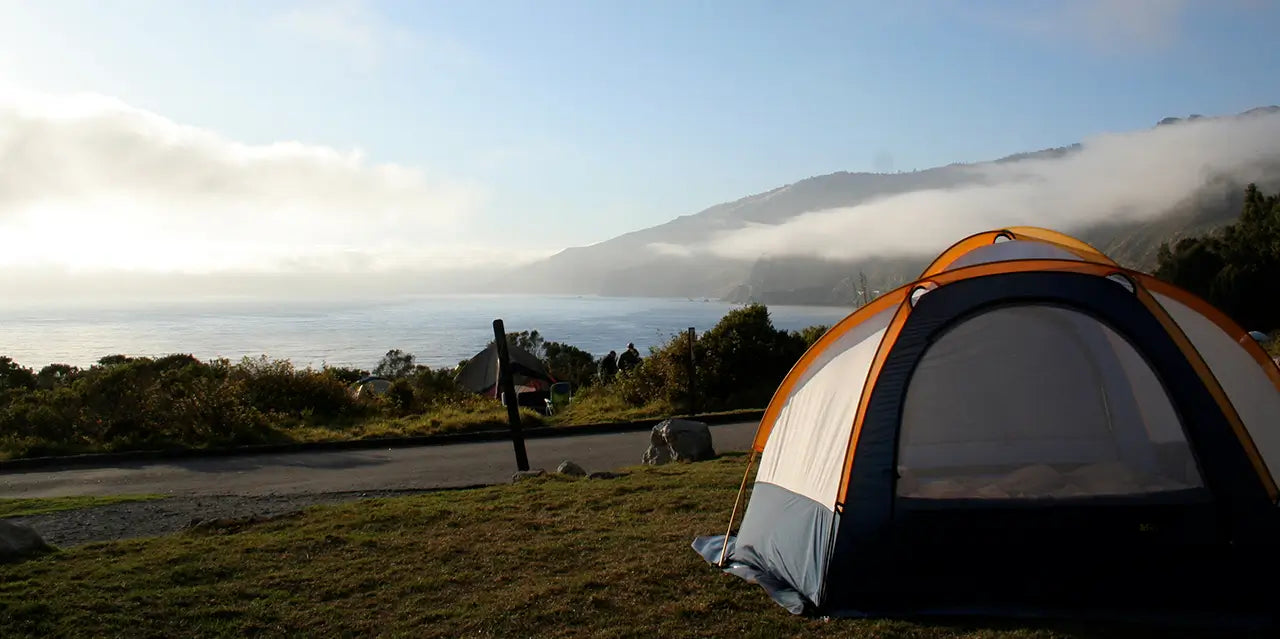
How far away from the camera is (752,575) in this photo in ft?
19.3

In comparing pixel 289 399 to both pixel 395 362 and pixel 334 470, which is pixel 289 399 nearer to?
pixel 334 470

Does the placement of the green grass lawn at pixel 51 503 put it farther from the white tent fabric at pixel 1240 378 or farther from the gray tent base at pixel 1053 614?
the white tent fabric at pixel 1240 378

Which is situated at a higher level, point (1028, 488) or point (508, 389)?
point (508, 389)

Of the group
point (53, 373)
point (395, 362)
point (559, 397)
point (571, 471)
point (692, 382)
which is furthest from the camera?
point (395, 362)

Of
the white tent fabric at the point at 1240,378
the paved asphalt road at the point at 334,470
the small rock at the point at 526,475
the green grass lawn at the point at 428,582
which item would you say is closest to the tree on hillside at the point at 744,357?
the paved asphalt road at the point at 334,470

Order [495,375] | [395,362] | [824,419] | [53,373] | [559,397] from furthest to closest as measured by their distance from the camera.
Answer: [395,362], [495,375], [559,397], [53,373], [824,419]

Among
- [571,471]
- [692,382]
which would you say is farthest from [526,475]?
[692,382]

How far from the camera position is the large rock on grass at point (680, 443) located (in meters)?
11.9

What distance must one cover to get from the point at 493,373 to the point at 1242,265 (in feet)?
91.2

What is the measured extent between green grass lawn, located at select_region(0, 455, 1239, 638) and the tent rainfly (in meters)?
23.8

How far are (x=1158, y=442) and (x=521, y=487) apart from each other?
6.42 m

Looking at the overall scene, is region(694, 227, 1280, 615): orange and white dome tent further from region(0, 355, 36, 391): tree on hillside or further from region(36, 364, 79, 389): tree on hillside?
region(36, 364, 79, 389): tree on hillside

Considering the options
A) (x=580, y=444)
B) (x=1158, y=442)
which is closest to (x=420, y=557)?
(x=1158, y=442)

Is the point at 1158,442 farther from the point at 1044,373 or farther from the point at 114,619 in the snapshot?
the point at 114,619
